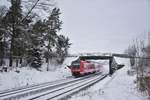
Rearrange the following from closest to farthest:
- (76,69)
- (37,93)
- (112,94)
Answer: (112,94)
(37,93)
(76,69)

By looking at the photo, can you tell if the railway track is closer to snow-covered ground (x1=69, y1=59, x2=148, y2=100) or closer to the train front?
snow-covered ground (x1=69, y1=59, x2=148, y2=100)

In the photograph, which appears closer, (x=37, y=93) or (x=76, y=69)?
(x=37, y=93)

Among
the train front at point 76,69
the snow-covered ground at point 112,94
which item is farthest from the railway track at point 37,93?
the train front at point 76,69

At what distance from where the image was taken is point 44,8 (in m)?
17.7

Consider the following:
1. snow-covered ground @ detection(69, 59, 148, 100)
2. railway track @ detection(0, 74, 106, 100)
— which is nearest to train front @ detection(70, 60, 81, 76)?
snow-covered ground @ detection(69, 59, 148, 100)

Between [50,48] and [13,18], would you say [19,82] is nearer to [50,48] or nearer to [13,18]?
[13,18]

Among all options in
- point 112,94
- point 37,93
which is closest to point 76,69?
point 37,93

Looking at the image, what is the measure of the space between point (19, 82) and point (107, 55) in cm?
3904

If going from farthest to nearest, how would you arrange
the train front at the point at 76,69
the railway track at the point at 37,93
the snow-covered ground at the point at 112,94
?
1. the train front at the point at 76,69
2. the railway track at the point at 37,93
3. the snow-covered ground at the point at 112,94

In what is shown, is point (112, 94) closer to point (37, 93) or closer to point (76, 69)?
point (37, 93)

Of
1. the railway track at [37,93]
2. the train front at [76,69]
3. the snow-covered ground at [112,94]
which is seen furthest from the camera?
the train front at [76,69]

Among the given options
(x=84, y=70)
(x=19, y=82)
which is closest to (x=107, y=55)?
(x=84, y=70)

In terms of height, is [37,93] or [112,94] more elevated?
[112,94]

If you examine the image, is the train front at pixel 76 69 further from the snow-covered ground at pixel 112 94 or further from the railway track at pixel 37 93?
the railway track at pixel 37 93
